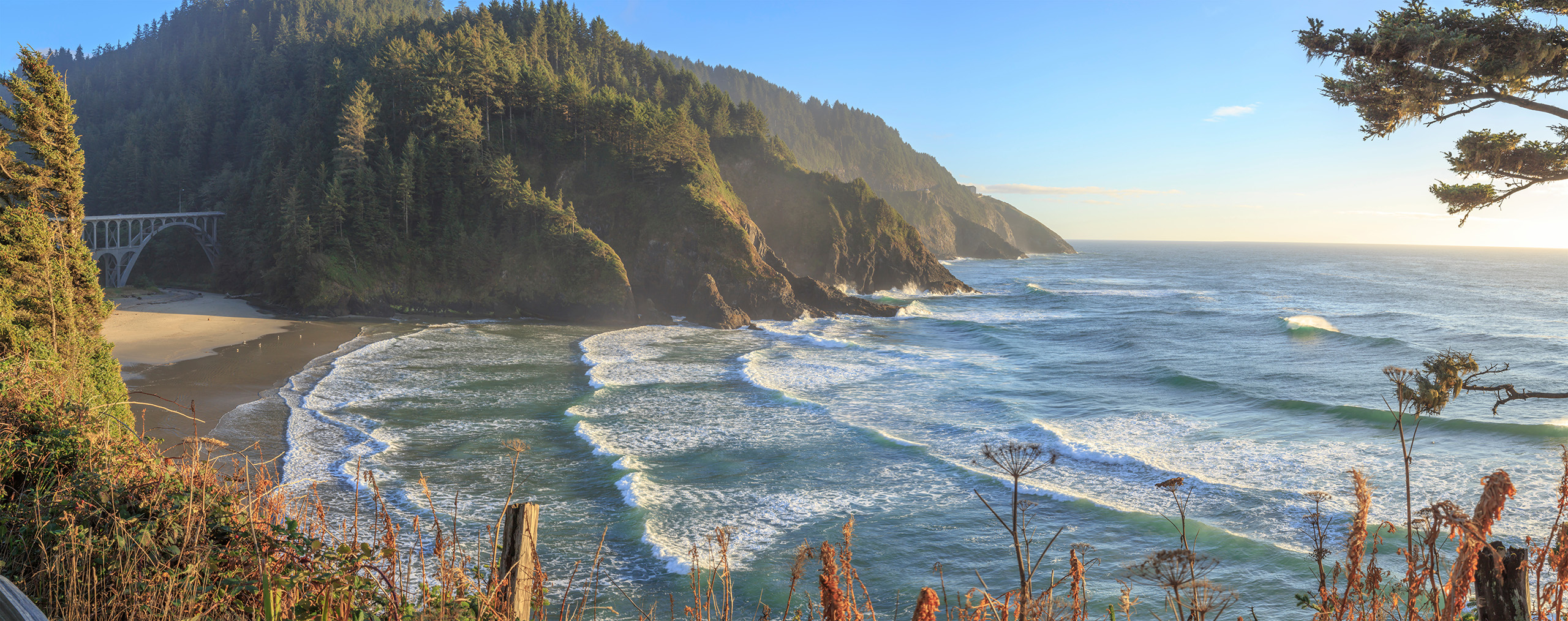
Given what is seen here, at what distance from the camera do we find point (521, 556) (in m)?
3.37

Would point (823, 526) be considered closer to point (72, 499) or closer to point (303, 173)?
point (72, 499)

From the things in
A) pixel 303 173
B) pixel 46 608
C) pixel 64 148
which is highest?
pixel 303 173

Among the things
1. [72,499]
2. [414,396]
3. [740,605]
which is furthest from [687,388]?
[72,499]

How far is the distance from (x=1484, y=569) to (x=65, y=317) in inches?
686

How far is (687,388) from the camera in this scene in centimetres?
2455

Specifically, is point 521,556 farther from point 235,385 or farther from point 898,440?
point 235,385

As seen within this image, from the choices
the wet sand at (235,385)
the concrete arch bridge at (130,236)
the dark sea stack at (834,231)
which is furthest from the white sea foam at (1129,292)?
the concrete arch bridge at (130,236)

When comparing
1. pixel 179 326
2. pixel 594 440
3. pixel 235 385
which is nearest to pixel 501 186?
pixel 179 326

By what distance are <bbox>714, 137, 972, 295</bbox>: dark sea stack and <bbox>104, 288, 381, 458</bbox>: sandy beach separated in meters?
36.0

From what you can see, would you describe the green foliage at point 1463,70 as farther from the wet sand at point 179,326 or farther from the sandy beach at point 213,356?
the wet sand at point 179,326

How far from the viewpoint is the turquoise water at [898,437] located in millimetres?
12352

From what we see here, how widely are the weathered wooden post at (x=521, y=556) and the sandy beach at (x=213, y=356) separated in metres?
10.8

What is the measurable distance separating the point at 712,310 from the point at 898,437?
89.9 feet

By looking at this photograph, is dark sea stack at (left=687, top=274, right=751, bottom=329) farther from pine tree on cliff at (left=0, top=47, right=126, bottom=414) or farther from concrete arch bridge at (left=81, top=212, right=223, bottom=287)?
concrete arch bridge at (left=81, top=212, right=223, bottom=287)
